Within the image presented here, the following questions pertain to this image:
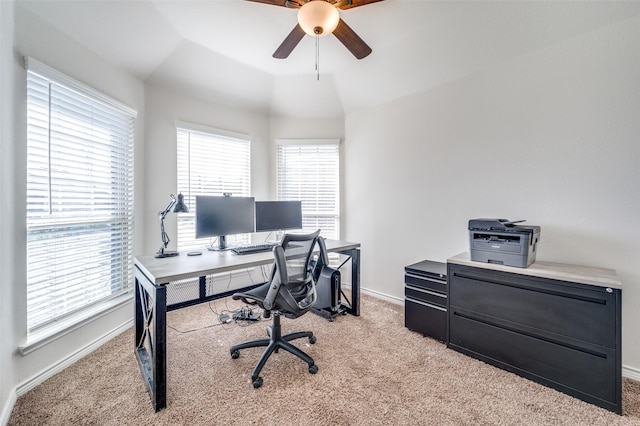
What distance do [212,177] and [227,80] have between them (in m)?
1.17

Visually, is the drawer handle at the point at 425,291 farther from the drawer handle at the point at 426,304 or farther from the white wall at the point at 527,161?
the white wall at the point at 527,161

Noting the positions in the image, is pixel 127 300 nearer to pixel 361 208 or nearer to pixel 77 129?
pixel 77 129

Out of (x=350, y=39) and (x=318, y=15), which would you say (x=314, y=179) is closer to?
(x=350, y=39)

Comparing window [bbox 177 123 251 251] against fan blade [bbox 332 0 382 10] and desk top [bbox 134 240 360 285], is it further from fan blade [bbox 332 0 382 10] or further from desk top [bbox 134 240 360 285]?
fan blade [bbox 332 0 382 10]

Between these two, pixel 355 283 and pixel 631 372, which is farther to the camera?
pixel 355 283

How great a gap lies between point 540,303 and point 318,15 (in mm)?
2379

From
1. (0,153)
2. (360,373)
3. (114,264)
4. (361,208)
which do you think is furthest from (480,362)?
(0,153)

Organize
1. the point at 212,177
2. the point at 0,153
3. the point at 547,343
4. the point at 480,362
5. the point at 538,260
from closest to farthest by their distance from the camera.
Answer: the point at 0,153, the point at 547,343, the point at 480,362, the point at 538,260, the point at 212,177

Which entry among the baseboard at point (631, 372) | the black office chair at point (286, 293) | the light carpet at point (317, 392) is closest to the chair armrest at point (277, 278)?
the black office chair at point (286, 293)

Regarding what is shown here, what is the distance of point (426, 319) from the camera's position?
7.82 ft

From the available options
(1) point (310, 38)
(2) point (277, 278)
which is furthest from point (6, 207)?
Answer: (1) point (310, 38)

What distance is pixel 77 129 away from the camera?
6.86 feet

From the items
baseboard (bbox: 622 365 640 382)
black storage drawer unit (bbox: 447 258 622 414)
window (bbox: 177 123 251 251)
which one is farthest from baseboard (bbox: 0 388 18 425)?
baseboard (bbox: 622 365 640 382)

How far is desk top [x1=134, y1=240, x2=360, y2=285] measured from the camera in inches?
64.8
